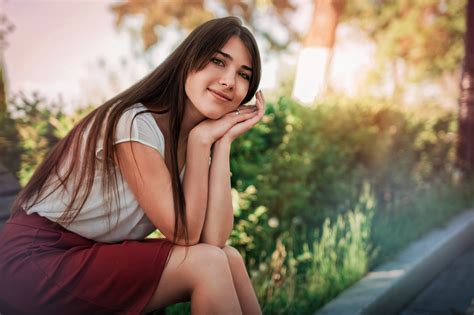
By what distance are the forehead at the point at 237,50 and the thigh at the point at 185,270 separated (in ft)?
2.41

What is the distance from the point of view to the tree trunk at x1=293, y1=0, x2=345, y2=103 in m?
8.52

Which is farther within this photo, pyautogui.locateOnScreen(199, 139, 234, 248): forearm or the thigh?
pyautogui.locateOnScreen(199, 139, 234, 248): forearm

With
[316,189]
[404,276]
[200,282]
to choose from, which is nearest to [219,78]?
[200,282]

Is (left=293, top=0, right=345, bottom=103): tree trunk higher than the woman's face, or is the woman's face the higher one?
(left=293, top=0, right=345, bottom=103): tree trunk

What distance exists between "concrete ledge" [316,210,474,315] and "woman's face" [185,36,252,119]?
4.65 feet

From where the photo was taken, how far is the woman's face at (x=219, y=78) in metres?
2.32

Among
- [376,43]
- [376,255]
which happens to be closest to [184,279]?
[376,255]

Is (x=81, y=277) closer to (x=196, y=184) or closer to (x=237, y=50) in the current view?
(x=196, y=184)

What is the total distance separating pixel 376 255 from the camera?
4520mm

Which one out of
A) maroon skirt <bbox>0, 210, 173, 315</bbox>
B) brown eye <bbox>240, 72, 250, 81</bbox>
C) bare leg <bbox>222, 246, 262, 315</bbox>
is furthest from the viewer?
brown eye <bbox>240, 72, 250, 81</bbox>

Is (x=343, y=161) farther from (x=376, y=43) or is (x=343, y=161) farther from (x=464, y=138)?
(x=376, y=43)

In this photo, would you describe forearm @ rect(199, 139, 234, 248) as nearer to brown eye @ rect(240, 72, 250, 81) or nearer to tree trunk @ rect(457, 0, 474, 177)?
brown eye @ rect(240, 72, 250, 81)

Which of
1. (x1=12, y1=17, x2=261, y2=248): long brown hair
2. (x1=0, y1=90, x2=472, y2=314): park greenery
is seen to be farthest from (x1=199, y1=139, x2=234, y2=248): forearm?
(x1=0, y1=90, x2=472, y2=314): park greenery

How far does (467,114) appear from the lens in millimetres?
8070
